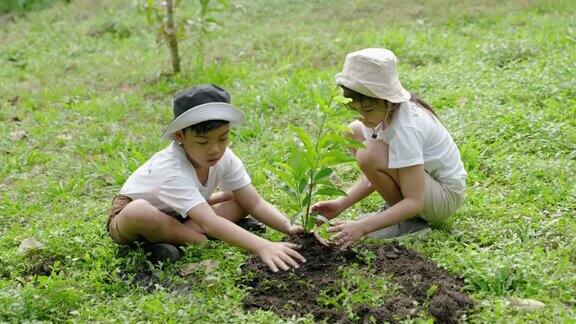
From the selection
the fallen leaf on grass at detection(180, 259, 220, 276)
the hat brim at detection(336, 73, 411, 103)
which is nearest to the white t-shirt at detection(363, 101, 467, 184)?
the hat brim at detection(336, 73, 411, 103)

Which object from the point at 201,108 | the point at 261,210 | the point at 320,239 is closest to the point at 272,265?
the point at 320,239

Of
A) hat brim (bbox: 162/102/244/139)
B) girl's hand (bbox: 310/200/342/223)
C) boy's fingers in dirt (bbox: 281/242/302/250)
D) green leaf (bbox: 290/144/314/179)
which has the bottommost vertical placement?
girl's hand (bbox: 310/200/342/223)

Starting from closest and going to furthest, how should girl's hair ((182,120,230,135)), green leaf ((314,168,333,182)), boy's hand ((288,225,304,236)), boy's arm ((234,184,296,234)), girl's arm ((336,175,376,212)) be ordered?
green leaf ((314,168,333,182)), girl's hair ((182,120,230,135)), boy's hand ((288,225,304,236)), boy's arm ((234,184,296,234)), girl's arm ((336,175,376,212))

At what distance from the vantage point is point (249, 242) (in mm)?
3656

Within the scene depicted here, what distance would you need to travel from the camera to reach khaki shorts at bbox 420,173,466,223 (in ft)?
13.3

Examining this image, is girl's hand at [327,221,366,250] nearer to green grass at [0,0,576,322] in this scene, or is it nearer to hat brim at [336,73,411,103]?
green grass at [0,0,576,322]

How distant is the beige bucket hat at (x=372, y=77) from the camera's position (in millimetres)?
3805

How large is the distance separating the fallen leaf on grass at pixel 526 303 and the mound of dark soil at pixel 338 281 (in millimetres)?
195

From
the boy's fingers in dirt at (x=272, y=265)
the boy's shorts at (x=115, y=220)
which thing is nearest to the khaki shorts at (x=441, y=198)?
the boy's fingers in dirt at (x=272, y=265)

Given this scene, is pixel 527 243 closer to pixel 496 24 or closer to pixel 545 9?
pixel 496 24

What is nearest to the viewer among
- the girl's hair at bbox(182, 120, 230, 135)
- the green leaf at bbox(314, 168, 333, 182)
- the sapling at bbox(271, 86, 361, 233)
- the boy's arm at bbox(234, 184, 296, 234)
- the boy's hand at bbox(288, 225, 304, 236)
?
the sapling at bbox(271, 86, 361, 233)

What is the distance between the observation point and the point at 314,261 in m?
3.74

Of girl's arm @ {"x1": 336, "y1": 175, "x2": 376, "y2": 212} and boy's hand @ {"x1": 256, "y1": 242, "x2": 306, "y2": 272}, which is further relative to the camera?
girl's arm @ {"x1": 336, "y1": 175, "x2": 376, "y2": 212}

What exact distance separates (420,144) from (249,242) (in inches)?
40.1
